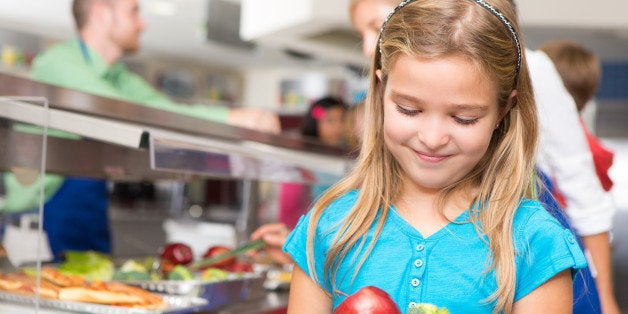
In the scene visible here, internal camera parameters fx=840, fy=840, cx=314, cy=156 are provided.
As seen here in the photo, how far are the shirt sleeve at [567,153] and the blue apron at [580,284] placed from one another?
208 mm

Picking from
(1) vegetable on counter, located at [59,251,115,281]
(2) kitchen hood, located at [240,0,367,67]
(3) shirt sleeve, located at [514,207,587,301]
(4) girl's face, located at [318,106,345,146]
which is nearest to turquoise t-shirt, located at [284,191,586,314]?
(3) shirt sleeve, located at [514,207,587,301]

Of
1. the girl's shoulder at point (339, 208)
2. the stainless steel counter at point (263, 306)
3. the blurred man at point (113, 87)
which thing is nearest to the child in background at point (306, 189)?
the stainless steel counter at point (263, 306)

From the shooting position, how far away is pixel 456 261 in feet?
4.72

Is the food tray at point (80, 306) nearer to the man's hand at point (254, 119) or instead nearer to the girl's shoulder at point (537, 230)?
the girl's shoulder at point (537, 230)

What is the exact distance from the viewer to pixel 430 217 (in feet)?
4.95

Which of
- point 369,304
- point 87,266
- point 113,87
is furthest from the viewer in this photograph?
point 113,87

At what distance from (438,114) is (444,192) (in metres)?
0.26

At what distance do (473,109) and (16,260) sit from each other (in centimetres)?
107

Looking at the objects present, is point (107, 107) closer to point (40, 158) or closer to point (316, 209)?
point (40, 158)

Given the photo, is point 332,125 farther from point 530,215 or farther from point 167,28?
point 167,28

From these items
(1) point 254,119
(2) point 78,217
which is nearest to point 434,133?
(1) point 254,119

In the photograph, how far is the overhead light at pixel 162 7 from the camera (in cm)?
1025

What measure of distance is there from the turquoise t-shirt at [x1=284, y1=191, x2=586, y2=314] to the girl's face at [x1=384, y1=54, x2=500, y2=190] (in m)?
0.14

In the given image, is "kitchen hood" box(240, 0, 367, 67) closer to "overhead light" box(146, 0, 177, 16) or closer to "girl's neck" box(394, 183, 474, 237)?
"girl's neck" box(394, 183, 474, 237)
